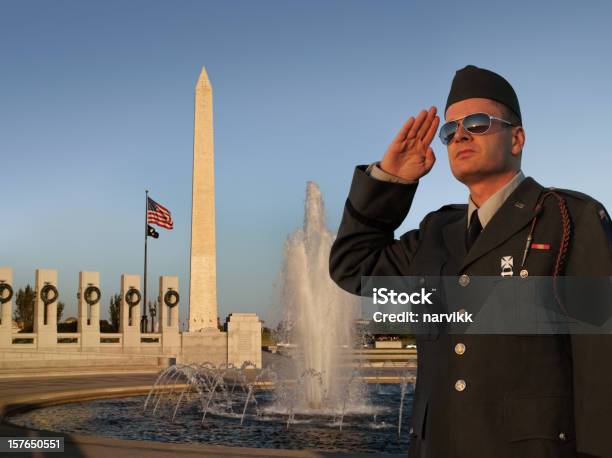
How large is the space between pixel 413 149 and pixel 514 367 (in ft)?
2.67

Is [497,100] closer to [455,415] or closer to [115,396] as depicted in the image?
[455,415]

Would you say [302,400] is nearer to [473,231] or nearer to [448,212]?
[448,212]

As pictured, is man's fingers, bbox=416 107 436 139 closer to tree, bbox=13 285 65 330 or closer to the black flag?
the black flag

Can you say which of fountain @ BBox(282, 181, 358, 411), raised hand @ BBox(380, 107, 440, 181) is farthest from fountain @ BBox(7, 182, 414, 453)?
raised hand @ BBox(380, 107, 440, 181)

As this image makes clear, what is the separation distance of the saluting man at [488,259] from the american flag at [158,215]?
27924 millimetres

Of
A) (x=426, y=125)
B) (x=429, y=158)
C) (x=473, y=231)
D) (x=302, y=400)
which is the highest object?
(x=426, y=125)

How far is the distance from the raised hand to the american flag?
28.0 meters

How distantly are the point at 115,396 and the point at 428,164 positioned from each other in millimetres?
15681

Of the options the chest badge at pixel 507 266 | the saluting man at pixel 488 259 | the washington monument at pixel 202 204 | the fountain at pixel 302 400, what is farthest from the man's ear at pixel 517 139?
the washington monument at pixel 202 204

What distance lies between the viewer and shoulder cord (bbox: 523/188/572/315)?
2016mm

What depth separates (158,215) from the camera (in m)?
29.9

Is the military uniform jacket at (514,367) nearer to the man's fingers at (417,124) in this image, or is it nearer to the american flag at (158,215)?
the man's fingers at (417,124)

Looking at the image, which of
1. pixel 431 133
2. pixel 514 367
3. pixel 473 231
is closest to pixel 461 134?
pixel 431 133

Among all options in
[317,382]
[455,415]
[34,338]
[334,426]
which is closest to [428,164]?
[455,415]
